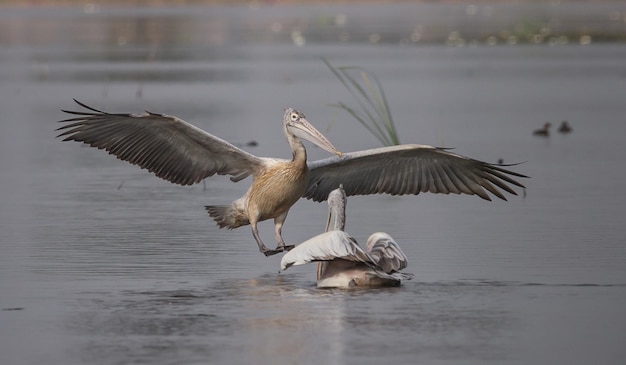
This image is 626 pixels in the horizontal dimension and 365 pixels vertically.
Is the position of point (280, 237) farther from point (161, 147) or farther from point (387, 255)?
point (387, 255)

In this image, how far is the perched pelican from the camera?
30.2ft

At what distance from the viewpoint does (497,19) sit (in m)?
75.8

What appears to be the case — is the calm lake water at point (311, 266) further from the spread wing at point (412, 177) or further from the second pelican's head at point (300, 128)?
the second pelican's head at point (300, 128)

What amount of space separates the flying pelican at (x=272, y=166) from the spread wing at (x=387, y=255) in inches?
37.4

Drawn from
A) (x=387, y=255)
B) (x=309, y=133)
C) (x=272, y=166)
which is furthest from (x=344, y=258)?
(x=272, y=166)

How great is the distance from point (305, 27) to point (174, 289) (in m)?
59.8

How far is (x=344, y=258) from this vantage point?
9.30m

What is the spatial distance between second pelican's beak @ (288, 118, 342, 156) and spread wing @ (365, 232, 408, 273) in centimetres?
85

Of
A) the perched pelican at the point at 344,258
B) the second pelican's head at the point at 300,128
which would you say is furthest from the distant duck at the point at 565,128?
the perched pelican at the point at 344,258

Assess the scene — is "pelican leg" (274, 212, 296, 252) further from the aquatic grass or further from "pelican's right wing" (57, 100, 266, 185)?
the aquatic grass

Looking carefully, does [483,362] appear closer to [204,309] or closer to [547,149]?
[204,309]

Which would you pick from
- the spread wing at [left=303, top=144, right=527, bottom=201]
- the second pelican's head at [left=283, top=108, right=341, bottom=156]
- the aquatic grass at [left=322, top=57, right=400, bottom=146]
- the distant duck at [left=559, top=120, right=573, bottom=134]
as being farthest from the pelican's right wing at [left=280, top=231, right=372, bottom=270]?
the distant duck at [left=559, top=120, right=573, bottom=134]

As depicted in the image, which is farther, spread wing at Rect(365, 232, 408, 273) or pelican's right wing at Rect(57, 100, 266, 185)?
pelican's right wing at Rect(57, 100, 266, 185)

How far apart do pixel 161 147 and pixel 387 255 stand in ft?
7.22
